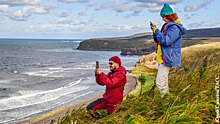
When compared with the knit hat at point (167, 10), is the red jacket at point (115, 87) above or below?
below

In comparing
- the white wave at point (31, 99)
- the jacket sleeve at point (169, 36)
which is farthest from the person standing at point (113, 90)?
the white wave at point (31, 99)

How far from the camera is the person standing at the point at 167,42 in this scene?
4164mm

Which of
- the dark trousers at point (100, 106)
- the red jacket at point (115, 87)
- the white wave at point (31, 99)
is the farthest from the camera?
the white wave at point (31, 99)

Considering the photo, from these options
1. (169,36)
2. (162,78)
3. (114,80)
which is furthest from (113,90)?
(169,36)

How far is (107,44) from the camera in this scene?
538 ft

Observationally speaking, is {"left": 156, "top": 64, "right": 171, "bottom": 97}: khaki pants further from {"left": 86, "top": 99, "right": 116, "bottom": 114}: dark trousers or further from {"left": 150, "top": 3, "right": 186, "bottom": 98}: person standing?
{"left": 86, "top": 99, "right": 116, "bottom": 114}: dark trousers

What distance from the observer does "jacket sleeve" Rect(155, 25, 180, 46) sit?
414 centimetres

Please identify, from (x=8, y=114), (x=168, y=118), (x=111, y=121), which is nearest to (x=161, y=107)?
(x=168, y=118)

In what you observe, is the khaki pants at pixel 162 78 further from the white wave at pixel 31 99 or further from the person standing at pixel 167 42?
the white wave at pixel 31 99

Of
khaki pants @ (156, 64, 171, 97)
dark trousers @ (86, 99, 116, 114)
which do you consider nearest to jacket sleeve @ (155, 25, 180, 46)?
khaki pants @ (156, 64, 171, 97)

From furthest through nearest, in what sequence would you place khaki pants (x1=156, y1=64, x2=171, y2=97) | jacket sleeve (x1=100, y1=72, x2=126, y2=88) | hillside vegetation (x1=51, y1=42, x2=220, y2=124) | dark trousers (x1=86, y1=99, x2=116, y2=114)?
khaki pants (x1=156, y1=64, x2=171, y2=97) < dark trousers (x1=86, y1=99, x2=116, y2=114) < jacket sleeve (x1=100, y1=72, x2=126, y2=88) < hillside vegetation (x1=51, y1=42, x2=220, y2=124)

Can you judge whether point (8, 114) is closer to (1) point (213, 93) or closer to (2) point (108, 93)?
(2) point (108, 93)

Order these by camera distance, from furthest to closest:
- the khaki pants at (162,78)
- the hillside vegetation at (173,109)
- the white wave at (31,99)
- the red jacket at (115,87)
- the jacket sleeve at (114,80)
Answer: the white wave at (31,99) < the khaki pants at (162,78) < the red jacket at (115,87) < the jacket sleeve at (114,80) < the hillside vegetation at (173,109)

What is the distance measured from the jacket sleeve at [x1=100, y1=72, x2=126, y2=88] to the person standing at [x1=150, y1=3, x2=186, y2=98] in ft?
2.59
